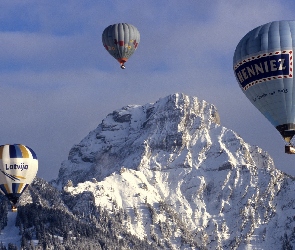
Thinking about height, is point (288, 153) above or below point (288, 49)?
below

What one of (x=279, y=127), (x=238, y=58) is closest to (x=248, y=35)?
(x=238, y=58)

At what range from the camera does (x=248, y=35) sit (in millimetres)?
162875

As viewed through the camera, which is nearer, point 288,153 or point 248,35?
point 288,153

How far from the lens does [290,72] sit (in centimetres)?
15775

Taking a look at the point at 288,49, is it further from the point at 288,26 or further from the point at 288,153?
the point at 288,153

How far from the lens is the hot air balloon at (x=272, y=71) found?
518 feet

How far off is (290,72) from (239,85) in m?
9.35

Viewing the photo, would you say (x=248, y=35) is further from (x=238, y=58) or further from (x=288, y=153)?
(x=288, y=153)

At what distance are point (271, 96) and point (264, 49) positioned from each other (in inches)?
238

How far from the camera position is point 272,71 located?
158375mm

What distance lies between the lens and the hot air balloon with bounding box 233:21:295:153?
518 ft

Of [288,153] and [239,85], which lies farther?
[239,85]

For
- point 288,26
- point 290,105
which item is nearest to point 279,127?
point 290,105

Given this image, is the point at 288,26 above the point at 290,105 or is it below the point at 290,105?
above
